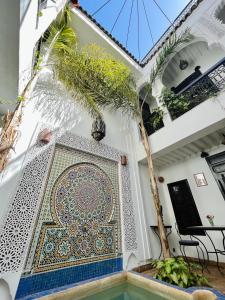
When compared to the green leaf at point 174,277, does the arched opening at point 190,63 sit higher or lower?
higher

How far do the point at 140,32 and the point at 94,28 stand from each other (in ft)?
6.92

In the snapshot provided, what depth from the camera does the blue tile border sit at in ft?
7.27

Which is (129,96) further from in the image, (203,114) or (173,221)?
(173,221)

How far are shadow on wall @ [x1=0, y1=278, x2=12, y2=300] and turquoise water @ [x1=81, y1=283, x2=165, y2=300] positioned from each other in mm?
1020

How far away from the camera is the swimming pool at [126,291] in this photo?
174 cm

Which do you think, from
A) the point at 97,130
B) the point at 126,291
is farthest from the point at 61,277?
the point at 97,130

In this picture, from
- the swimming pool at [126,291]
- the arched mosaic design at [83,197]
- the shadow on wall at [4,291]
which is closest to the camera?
the swimming pool at [126,291]

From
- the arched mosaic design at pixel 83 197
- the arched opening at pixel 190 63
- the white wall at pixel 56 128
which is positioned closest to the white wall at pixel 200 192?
the white wall at pixel 56 128

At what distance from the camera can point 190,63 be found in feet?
19.4

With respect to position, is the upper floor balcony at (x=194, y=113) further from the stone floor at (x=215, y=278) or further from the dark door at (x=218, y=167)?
the stone floor at (x=215, y=278)

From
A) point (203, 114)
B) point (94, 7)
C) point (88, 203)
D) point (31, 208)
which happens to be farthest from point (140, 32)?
point (31, 208)

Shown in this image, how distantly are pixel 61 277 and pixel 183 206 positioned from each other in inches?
151

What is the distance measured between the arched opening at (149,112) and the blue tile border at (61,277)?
3.91 m

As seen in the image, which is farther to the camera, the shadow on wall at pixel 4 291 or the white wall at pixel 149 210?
the white wall at pixel 149 210
